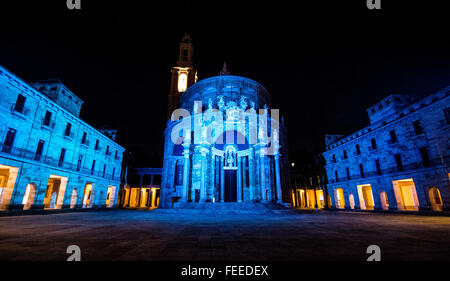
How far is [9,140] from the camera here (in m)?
18.2

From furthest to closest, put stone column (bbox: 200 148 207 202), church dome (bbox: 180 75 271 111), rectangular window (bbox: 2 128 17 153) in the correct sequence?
church dome (bbox: 180 75 271 111), stone column (bbox: 200 148 207 202), rectangular window (bbox: 2 128 17 153)

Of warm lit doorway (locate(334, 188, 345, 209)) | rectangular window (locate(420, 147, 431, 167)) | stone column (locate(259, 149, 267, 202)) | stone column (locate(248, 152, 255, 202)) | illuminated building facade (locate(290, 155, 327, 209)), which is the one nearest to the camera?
rectangular window (locate(420, 147, 431, 167))

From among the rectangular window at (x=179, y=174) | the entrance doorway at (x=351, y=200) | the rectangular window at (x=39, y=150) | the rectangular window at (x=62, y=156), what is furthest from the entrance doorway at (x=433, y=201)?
the rectangular window at (x=62, y=156)

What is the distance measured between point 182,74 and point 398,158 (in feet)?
152

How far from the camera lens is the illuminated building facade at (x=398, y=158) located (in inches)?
810

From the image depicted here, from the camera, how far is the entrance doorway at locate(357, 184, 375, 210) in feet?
100

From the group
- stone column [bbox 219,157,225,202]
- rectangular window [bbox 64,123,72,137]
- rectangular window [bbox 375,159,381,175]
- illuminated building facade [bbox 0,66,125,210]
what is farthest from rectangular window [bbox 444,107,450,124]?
rectangular window [bbox 64,123,72,137]

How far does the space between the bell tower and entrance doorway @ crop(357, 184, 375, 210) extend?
132ft

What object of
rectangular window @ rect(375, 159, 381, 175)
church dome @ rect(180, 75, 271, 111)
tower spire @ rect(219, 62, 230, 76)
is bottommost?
rectangular window @ rect(375, 159, 381, 175)

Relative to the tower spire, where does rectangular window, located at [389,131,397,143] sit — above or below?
below

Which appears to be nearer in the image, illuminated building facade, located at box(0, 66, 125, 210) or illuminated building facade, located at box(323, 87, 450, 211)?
illuminated building facade, located at box(0, 66, 125, 210)

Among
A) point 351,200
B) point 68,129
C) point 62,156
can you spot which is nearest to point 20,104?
point 68,129

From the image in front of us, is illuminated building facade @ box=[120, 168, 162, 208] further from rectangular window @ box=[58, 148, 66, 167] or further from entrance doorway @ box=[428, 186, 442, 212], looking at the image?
entrance doorway @ box=[428, 186, 442, 212]

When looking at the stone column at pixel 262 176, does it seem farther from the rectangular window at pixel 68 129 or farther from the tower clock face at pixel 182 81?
the tower clock face at pixel 182 81
